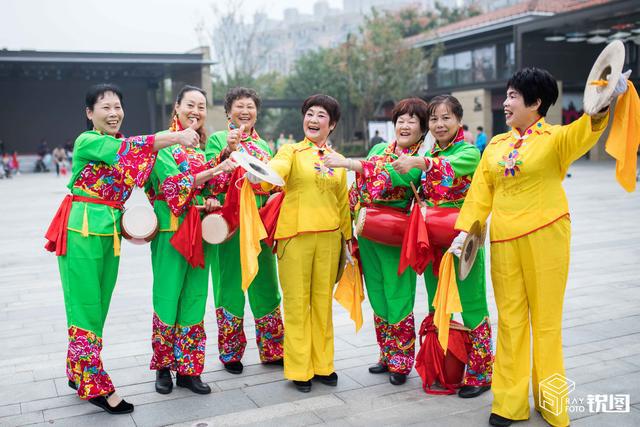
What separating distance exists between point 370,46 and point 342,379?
84.2 feet

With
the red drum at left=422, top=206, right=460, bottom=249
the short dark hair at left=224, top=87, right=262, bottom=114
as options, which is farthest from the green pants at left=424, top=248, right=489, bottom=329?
the short dark hair at left=224, top=87, right=262, bottom=114

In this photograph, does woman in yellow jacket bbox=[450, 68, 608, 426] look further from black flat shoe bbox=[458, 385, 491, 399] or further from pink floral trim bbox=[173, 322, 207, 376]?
pink floral trim bbox=[173, 322, 207, 376]

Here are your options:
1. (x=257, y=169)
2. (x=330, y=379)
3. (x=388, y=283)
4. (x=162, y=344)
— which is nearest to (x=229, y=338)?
(x=162, y=344)

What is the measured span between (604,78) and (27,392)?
358cm

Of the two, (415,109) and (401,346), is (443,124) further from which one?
(401,346)

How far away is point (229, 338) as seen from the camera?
3.96 m

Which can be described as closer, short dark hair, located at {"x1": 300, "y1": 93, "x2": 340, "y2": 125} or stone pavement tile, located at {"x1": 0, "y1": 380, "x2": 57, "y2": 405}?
stone pavement tile, located at {"x1": 0, "y1": 380, "x2": 57, "y2": 405}

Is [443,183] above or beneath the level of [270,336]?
above

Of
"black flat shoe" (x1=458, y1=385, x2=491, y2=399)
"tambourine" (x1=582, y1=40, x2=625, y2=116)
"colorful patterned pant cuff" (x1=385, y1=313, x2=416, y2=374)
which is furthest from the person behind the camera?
"colorful patterned pant cuff" (x1=385, y1=313, x2=416, y2=374)

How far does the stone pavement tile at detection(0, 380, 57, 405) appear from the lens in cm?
358

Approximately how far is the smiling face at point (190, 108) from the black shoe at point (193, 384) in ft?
4.92

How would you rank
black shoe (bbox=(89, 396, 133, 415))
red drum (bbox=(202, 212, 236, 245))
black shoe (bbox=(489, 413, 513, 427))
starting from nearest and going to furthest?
black shoe (bbox=(489, 413, 513, 427))
black shoe (bbox=(89, 396, 133, 415))
red drum (bbox=(202, 212, 236, 245))

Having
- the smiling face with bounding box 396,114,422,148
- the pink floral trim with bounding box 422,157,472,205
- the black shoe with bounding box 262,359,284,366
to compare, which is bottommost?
the black shoe with bounding box 262,359,284,366

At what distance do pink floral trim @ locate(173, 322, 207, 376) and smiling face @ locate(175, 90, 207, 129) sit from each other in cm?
122
